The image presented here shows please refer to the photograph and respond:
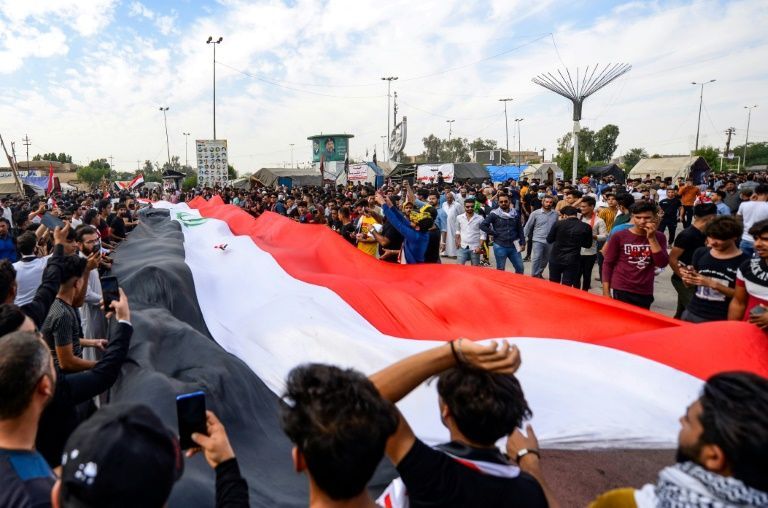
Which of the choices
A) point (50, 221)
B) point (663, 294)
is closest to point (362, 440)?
point (663, 294)

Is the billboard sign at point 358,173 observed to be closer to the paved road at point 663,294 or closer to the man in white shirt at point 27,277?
the paved road at point 663,294

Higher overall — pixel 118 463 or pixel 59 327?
pixel 118 463

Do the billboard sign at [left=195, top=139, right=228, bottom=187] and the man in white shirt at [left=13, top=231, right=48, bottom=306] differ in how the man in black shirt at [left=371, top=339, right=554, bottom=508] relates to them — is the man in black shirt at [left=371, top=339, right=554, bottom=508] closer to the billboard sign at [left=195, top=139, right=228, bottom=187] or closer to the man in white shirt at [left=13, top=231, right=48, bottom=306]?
the man in white shirt at [left=13, top=231, right=48, bottom=306]

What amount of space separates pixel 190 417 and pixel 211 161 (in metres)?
35.7

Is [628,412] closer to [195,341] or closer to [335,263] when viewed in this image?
[195,341]

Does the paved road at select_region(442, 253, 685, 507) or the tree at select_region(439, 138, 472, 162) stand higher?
the tree at select_region(439, 138, 472, 162)

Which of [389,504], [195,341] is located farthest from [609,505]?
[195,341]

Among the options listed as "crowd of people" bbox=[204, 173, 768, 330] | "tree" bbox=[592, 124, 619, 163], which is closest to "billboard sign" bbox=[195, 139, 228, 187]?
"crowd of people" bbox=[204, 173, 768, 330]

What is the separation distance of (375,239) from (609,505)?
6287 millimetres

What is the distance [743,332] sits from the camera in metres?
2.89

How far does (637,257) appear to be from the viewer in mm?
4715

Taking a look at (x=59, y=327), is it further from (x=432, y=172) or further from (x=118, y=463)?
(x=432, y=172)

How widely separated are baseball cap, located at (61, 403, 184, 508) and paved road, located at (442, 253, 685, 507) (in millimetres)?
2945

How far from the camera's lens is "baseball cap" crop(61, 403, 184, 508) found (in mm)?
1060
